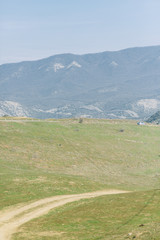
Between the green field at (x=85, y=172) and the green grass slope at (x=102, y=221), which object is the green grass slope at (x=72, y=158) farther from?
the green grass slope at (x=102, y=221)

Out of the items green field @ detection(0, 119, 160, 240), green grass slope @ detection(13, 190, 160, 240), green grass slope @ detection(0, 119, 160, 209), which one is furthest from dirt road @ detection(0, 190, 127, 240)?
green grass slope @ detection(0, 119, 160, 209)

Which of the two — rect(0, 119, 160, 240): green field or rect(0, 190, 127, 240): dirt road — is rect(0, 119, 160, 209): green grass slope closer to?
rect(0, 119, 160, 240): green field

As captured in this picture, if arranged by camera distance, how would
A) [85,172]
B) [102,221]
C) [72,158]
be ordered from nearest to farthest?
[102,221] → [85,172] → [72,158]

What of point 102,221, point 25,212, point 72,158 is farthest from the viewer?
point 72,158

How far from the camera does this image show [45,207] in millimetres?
52375

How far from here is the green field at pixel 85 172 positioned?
4194cm

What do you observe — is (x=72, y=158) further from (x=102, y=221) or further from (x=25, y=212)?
(x=102, y=221)

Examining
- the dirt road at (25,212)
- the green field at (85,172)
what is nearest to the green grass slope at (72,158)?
the green field at (85,172)

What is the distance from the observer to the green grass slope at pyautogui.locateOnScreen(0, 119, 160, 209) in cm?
6781

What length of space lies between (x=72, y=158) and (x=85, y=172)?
11417 mm

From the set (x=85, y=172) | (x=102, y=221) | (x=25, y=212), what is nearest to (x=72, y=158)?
(x=85, y=172)

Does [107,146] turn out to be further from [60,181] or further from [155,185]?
[60,181]

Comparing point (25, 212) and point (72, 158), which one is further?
point (72, 158)

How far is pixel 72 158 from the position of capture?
108 metres
